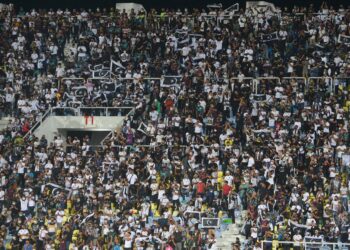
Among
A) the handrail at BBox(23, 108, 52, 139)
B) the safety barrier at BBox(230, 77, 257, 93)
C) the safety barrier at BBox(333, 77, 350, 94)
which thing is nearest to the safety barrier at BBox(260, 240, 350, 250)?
the safety barrier at BBox(333, 77, 350, 94)

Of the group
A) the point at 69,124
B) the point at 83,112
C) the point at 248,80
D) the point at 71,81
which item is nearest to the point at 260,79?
the point at 248,80

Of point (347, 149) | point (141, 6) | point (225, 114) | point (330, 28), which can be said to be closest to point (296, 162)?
point (347, 149)

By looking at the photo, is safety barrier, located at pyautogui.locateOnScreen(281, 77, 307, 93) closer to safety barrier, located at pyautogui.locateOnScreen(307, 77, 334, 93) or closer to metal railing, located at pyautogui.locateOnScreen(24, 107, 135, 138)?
safety barrier, located at pyautogui.locateOnScreen(307, 77, 334, 93)

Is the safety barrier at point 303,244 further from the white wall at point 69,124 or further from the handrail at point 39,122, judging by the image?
the handrail at point 39,122

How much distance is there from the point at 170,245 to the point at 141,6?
18703 mm

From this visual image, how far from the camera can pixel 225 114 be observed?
144 feet

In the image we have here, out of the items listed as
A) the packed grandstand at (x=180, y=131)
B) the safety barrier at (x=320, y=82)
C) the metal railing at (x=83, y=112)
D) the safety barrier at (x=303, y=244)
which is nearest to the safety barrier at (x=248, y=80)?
the packed grandstand at (x=180, y=131)

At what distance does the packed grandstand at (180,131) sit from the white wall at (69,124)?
0.45 metres

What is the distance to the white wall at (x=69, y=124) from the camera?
46094 millimetres

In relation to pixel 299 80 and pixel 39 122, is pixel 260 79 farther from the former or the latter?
pixel 39 122

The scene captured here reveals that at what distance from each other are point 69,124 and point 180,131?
212 inches

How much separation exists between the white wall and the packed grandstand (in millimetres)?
452

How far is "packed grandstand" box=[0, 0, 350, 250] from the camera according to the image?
126ft

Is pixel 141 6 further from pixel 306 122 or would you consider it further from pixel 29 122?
pixel 306 122
